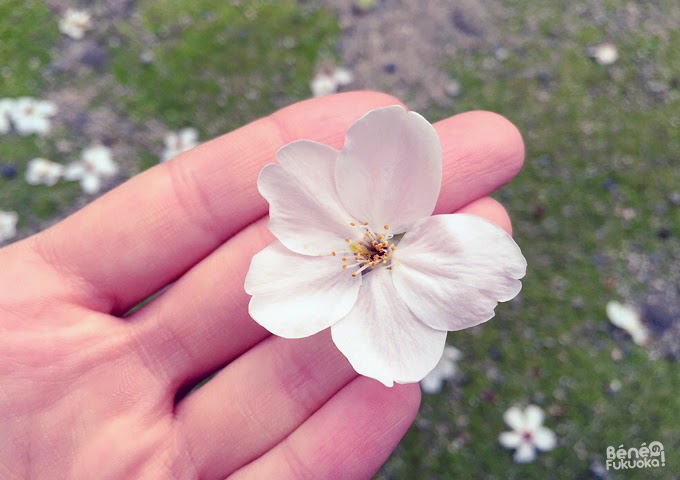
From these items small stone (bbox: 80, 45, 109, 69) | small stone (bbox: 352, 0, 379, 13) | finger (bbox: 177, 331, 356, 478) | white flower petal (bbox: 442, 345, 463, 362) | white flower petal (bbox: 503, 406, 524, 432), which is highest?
small stone (bbox: 80, 45, 109, 69)

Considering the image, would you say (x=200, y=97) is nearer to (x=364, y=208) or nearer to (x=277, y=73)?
(x=277, y=73)

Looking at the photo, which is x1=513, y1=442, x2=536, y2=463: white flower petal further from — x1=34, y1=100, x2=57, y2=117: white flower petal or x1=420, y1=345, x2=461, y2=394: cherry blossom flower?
x1=34, y1=100, x2=57, y2=117: white flower petal

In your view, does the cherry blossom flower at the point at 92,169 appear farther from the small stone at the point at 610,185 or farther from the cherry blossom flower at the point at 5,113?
the small stone at the point at 610,185

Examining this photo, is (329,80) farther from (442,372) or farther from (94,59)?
(442,372)

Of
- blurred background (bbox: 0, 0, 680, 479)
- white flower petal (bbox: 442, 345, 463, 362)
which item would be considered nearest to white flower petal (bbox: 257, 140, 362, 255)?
white flower petal (bbox: 442, 345, 463, 362)

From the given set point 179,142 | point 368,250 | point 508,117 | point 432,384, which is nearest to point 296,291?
point 368,250

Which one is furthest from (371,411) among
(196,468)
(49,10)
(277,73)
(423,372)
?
(49,10)
